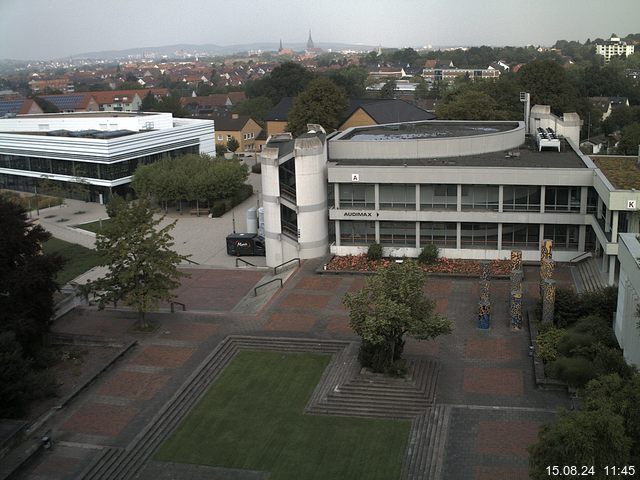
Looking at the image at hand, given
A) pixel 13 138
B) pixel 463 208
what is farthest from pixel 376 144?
pixel 13 138

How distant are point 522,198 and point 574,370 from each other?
52.5ft

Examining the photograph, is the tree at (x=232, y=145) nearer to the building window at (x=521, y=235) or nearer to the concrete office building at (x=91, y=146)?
the concrete office building at (x=91, y=146)

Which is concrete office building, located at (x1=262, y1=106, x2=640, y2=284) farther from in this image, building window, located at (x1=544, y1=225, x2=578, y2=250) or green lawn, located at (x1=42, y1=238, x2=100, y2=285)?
green lawn, located at (x1=42, y1=238, x2=100, y2=285)

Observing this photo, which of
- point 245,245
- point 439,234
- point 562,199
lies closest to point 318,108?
point 245,245

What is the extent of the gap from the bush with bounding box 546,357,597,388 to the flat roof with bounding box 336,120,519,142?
21908 millimetres

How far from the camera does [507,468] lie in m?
19.4

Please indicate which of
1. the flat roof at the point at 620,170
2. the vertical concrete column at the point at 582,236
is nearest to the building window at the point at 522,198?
the vertical concrete column at the point at 582,236

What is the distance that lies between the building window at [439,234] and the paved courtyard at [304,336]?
11.0ft

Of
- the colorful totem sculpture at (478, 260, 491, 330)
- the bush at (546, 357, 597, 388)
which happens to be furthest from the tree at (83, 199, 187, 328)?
the bush at (546, 357, 597, 388)

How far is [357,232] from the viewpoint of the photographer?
39.0 m

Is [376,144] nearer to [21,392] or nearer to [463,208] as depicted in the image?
[463,208]

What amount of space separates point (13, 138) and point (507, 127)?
44744mm

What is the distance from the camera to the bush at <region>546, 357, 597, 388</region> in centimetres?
2162

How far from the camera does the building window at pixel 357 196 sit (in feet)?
126
